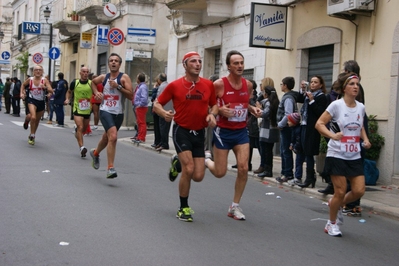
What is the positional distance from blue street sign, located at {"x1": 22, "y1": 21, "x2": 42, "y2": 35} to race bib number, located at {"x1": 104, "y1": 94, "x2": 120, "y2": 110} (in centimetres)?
3254

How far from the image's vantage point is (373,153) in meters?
12.5

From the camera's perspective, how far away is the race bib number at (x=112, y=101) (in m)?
11.0

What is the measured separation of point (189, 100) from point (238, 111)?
2.15 feet

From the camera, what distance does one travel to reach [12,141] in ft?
53.3

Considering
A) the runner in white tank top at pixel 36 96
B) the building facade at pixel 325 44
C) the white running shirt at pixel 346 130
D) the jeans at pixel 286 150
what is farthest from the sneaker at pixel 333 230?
the runner in white tank top at pixel 36 96

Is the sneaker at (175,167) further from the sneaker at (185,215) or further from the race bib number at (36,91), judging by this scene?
the race bib number at (36,91)

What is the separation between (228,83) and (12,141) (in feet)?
31.2

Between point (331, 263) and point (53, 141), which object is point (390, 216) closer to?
point (331, 263)

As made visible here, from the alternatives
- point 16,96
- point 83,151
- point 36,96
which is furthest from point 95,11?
point 83,151

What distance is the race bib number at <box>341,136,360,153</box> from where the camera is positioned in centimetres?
749

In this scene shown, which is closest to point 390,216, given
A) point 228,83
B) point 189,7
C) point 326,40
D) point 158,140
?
point 228,83

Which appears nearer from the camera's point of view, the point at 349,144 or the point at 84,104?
the point at 349,144

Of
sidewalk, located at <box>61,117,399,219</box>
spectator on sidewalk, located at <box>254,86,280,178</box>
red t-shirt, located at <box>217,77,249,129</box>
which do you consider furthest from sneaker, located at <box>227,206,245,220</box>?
spectator on sidewalk, located at <box>254,86,280,178</box>

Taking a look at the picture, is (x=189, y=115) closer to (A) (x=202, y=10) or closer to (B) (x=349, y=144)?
(B) (x=349, y=144)
